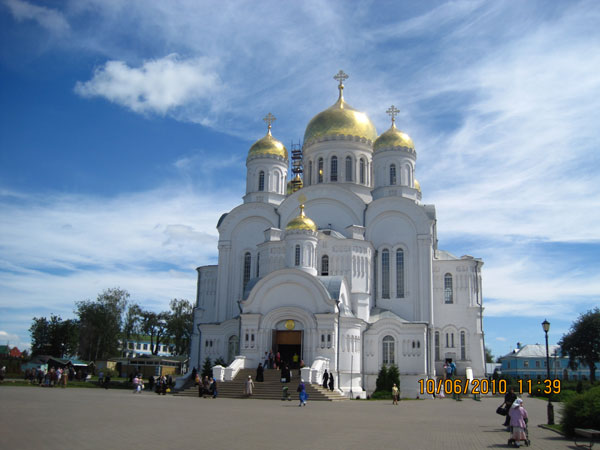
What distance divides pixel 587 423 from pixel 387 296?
72.0 feet

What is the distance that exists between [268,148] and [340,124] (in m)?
5.23

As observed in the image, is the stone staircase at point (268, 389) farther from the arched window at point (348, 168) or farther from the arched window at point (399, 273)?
the arched window at point (348, 168)

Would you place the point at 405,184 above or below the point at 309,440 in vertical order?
above

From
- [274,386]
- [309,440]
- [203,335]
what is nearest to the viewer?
[309,440]

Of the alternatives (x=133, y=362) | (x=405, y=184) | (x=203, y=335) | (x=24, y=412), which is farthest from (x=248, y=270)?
(x=24, y=412)

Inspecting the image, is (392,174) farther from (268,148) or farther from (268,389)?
(268,389)

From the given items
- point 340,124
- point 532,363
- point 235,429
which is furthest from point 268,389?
point 532,363

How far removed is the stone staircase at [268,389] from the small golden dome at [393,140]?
16.9 m

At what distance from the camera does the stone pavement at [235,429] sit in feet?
36.6

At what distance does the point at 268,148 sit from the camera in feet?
131

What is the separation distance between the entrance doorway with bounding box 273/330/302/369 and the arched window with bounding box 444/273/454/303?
10941 mm

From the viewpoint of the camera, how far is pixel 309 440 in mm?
11906

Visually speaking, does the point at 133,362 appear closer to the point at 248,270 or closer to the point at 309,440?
the point at 248,270
